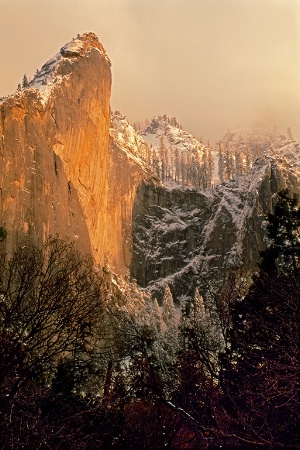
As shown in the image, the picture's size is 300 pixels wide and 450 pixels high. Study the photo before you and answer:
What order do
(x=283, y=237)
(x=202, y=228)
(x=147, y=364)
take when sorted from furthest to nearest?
(x=202, y=228), (x=283, y=237), (x=147, y=364)

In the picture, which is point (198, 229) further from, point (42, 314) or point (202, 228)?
point (42, 314)

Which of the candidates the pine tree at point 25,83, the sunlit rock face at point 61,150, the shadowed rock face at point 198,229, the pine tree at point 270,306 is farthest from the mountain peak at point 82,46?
the pine tree at point 270,306

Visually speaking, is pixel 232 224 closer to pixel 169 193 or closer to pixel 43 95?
pixel 169 193

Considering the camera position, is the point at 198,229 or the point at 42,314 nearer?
the point at 42,314

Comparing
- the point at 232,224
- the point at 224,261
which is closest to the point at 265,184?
the point at 232,224

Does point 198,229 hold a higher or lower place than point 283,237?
higher

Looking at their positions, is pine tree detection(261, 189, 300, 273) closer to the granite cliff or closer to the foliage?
the foliage

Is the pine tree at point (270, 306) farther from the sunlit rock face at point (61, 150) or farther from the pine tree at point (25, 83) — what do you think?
the pine tree at point (25, 83)

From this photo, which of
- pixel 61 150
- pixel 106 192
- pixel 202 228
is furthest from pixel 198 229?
pixel 61 150
